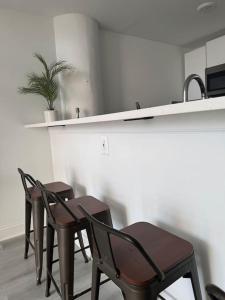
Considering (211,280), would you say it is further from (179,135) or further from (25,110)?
(25,110)

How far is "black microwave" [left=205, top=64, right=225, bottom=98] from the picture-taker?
943 mm

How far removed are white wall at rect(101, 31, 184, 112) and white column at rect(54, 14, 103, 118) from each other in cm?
36

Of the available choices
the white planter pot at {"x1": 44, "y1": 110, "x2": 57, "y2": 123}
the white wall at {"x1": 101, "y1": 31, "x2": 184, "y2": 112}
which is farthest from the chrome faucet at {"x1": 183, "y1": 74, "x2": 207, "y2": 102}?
the white wall at {"x1": 101, "y1": 31, "x2": 184, "y2": 112}

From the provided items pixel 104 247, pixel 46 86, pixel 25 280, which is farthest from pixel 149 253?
pixel 46 86

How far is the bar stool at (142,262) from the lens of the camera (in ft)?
2.72

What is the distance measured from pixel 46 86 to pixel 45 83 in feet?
0.10

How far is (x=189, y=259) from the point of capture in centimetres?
96

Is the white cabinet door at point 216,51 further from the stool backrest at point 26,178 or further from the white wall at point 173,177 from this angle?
the stool backrest at point 26,178

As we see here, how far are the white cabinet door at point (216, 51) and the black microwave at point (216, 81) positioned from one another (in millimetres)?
2376

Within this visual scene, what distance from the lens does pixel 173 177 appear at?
47.4 inches

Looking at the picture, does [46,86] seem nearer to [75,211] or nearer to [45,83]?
[45,83]

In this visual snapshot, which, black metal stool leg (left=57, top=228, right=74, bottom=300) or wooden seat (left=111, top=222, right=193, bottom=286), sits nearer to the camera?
wooden seat (left=111, top=222, right=193, bottom=286)

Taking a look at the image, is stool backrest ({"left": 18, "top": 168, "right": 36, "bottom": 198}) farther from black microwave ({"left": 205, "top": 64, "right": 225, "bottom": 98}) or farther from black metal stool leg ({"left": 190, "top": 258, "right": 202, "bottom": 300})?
black microwave ({"left": 205, "top": 64, "right": 225, "bottom": 98})

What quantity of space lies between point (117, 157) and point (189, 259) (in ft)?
2.57
